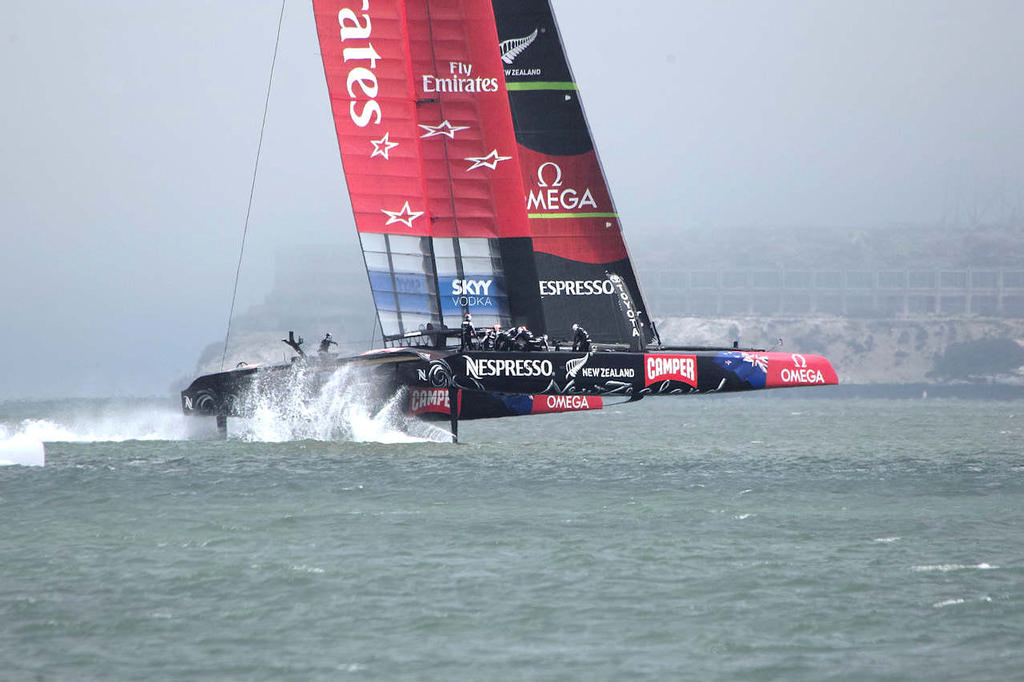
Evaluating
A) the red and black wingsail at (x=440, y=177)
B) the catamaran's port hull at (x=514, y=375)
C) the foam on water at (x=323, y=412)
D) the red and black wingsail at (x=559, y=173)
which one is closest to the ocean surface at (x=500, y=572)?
the foam on water at (x=323, y=412)

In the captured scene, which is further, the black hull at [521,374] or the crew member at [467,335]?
the crew member at [467,335]

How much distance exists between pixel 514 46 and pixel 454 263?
17.4 feet

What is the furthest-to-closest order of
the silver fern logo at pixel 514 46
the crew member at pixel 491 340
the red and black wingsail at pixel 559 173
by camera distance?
the silver fern logo at pixel 514 46, the red and black wingsail at pixel 559 173, the crew member at pixel 491 340

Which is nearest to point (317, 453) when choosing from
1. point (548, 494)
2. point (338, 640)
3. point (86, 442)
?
point (548, 494)

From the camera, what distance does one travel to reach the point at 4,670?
33.2 feet

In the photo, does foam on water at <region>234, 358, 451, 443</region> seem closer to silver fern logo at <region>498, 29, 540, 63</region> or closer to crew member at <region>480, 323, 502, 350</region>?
crew member at <region>480, 323, 502, 350</region>

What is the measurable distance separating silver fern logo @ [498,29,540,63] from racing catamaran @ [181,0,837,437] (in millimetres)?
1030

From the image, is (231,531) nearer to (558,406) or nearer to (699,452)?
(558,406)

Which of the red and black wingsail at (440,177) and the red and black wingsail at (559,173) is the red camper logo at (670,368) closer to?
the red and black wingsail at (440,177)

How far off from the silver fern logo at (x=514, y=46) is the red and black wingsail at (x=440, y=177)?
1.02 metres

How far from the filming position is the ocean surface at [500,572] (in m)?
10.6

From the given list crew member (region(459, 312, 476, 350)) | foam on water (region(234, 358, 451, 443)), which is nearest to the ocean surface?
foam on water (region(234, 358, 451, 443))

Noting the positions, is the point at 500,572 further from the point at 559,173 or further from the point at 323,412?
the point at 559,173

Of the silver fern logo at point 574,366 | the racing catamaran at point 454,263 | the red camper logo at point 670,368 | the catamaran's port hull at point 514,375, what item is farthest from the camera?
the racing catamaran at point 454,263
